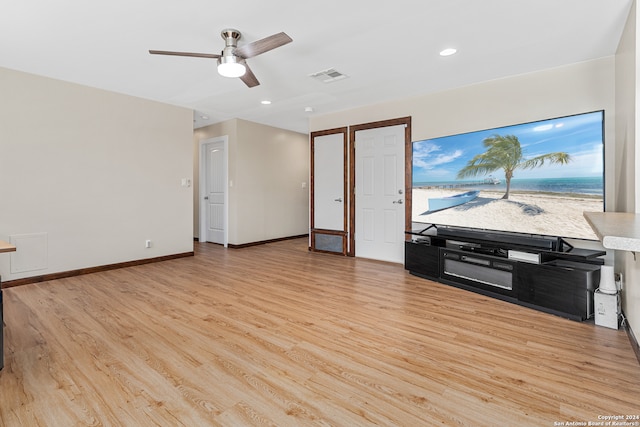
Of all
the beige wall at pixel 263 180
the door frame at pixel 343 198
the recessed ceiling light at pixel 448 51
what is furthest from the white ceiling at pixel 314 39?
the beige wall at pixel 263 180

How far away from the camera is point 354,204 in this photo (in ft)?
17.6

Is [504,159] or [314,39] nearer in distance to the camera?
[314,39]

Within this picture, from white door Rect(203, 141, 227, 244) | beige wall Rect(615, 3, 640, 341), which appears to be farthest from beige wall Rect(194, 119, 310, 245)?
beige wall Rect(615, 3, 640, 341)

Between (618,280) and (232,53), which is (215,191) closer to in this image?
(232,53)

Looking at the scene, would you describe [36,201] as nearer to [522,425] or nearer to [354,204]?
[354,204]

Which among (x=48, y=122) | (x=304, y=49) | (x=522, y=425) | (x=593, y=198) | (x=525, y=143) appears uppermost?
(x=304, y=49)

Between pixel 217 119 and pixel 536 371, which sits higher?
pixel 217 119

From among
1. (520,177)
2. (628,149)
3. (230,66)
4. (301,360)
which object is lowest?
(301,360)

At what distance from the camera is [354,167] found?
5336mm

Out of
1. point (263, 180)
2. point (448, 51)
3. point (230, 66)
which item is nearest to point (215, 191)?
point (263, 180)

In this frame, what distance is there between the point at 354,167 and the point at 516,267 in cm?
288

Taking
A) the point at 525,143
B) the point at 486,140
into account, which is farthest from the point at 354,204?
the point at 525,143

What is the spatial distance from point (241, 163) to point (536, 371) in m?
5.46

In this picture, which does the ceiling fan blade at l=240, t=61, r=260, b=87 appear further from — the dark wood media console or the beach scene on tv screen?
the dark wood media console
